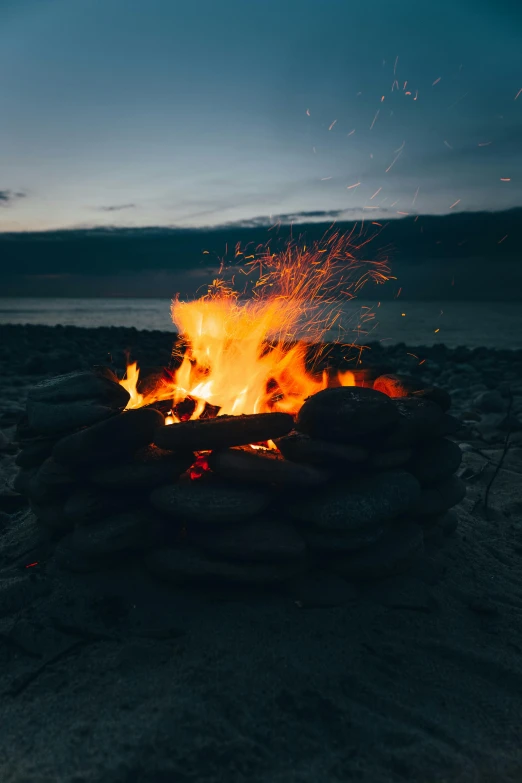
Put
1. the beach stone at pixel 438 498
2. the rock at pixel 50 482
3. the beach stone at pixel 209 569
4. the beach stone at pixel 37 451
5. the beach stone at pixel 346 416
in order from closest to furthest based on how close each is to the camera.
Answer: the beach stone at pixel 209 569 → the beach stone at pixel 346 416 → the rock at pixel 50 482 → the beach stone at pixel 438 498 → the beach stone at pixel 37 451

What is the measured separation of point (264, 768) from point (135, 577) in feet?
5.33

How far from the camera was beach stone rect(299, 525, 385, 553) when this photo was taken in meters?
3.91

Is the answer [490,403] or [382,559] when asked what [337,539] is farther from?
[490,403]

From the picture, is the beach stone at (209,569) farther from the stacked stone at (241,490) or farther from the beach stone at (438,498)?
the beach stone at (438,498)

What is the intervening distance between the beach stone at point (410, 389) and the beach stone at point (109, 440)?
2.30m

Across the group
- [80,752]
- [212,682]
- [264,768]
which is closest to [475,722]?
[264,768]

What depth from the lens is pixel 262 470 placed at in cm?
389

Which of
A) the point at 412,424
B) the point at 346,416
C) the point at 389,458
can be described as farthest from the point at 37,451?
the point at 412,424

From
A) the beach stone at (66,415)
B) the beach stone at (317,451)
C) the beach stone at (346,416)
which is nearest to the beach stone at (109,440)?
the beach stone at (66,415)

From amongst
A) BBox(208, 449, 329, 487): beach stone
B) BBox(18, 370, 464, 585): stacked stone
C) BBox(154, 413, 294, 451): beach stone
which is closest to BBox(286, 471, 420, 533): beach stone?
BBox(18, 370, 464, 585): stacked stone

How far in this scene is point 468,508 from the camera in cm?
608

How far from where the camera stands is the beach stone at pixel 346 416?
4.18 metres

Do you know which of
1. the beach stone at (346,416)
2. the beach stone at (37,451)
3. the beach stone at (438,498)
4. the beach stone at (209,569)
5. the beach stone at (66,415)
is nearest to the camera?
the beach stone at (209,569)

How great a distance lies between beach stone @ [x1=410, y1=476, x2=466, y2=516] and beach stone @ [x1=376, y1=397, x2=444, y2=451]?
1.52ft
